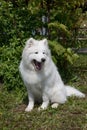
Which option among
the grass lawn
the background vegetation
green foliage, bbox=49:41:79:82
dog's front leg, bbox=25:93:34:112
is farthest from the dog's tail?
green foliage, bbox=49:41:79:82

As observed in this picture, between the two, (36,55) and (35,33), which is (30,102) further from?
(35,33)

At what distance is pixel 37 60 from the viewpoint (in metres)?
6.68

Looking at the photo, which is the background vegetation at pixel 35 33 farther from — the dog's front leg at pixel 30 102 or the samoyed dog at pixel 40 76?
the samoyed dog at pixel 40 76

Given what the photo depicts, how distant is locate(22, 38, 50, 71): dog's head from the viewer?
6.70 meters

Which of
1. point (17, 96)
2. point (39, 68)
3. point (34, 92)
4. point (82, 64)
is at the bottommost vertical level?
point (82, 64)

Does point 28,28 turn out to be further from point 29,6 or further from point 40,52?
point 40,52

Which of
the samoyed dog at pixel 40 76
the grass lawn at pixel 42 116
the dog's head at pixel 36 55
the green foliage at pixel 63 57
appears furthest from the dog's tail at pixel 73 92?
the dog's head at pixel 36 55

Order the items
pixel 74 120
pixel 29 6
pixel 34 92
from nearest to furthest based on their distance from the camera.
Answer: pixel 74 120
pixel 34 92
pixel 29 6

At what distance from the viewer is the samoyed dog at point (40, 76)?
679 cm

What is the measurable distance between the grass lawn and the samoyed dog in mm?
175

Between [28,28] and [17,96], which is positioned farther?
[28,28]

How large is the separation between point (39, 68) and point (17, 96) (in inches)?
59.4

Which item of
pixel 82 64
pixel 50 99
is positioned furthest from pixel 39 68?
pixel 82 64

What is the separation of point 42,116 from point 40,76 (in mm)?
720
